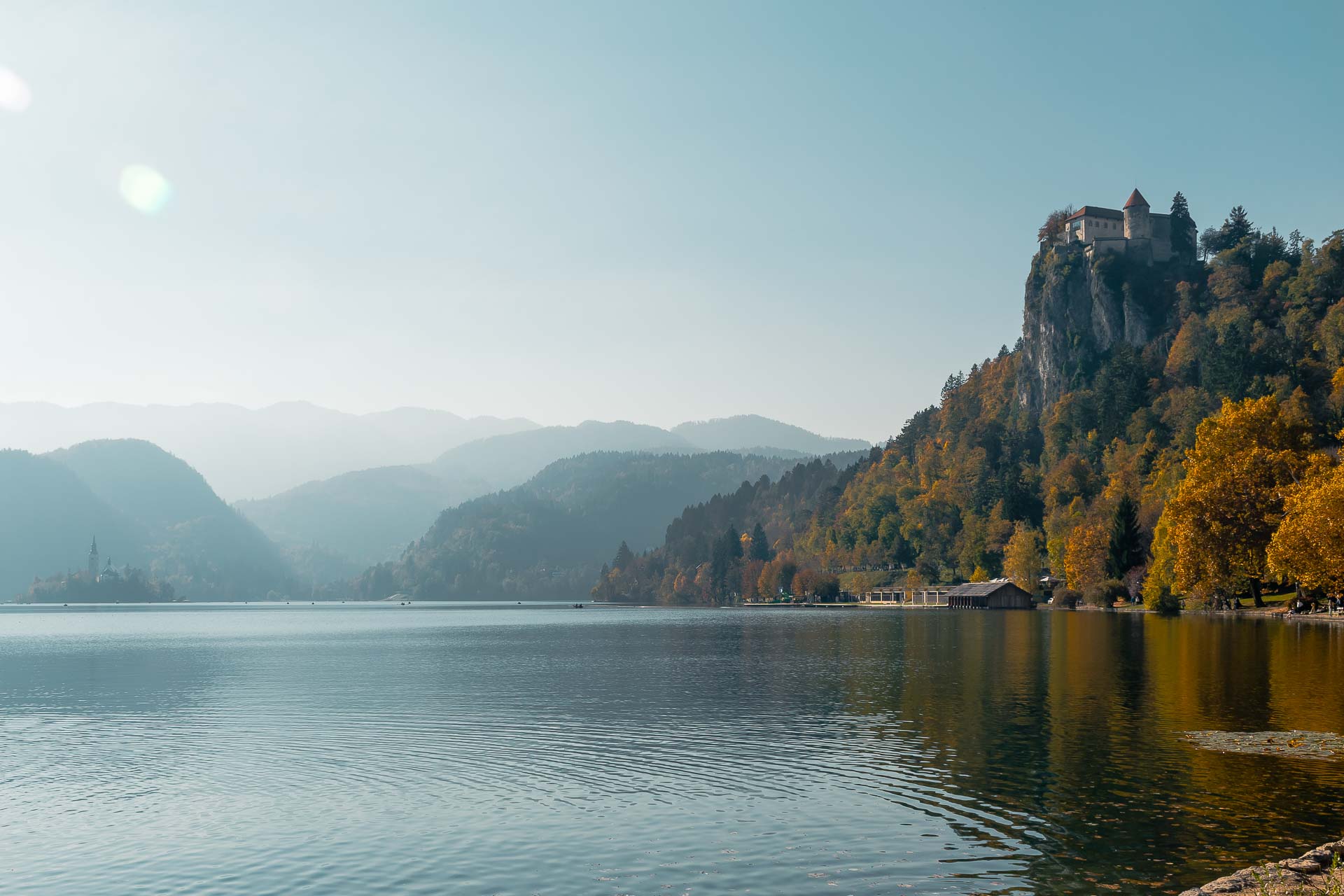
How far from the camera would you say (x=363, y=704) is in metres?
58.0

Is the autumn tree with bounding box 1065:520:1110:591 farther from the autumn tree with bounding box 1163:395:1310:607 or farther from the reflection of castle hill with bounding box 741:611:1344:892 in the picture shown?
the reflection of castle hill with bounding box 741:611:1344:892

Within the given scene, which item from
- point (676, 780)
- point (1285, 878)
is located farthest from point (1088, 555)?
point (1285, 878)

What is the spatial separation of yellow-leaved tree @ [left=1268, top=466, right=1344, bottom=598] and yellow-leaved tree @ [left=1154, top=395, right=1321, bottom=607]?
9.57m

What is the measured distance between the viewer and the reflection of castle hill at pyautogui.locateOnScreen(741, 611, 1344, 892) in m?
25.4

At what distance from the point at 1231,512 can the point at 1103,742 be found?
341ft

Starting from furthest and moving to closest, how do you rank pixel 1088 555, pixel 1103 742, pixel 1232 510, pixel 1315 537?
pixel 1088 555, pixel 1232 510, pixel 1315 537, pixel 1103 742

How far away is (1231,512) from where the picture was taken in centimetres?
12862

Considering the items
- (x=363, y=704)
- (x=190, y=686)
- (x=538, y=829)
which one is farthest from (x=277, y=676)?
(x=538, y=829)

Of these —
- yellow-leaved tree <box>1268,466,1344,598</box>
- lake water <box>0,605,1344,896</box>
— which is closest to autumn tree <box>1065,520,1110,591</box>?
yellow-leaved tree <box>1268,466,1344,598</box>

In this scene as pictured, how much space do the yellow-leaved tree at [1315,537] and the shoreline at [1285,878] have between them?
92.9 metres

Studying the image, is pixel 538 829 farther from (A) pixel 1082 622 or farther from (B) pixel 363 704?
(A) pixel 1082 622

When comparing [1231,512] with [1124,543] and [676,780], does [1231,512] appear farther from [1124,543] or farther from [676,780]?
[676,780]

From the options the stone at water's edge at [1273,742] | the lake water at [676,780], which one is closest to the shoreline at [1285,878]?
the lake water at [676,780]

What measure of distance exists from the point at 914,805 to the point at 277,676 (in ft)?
201
